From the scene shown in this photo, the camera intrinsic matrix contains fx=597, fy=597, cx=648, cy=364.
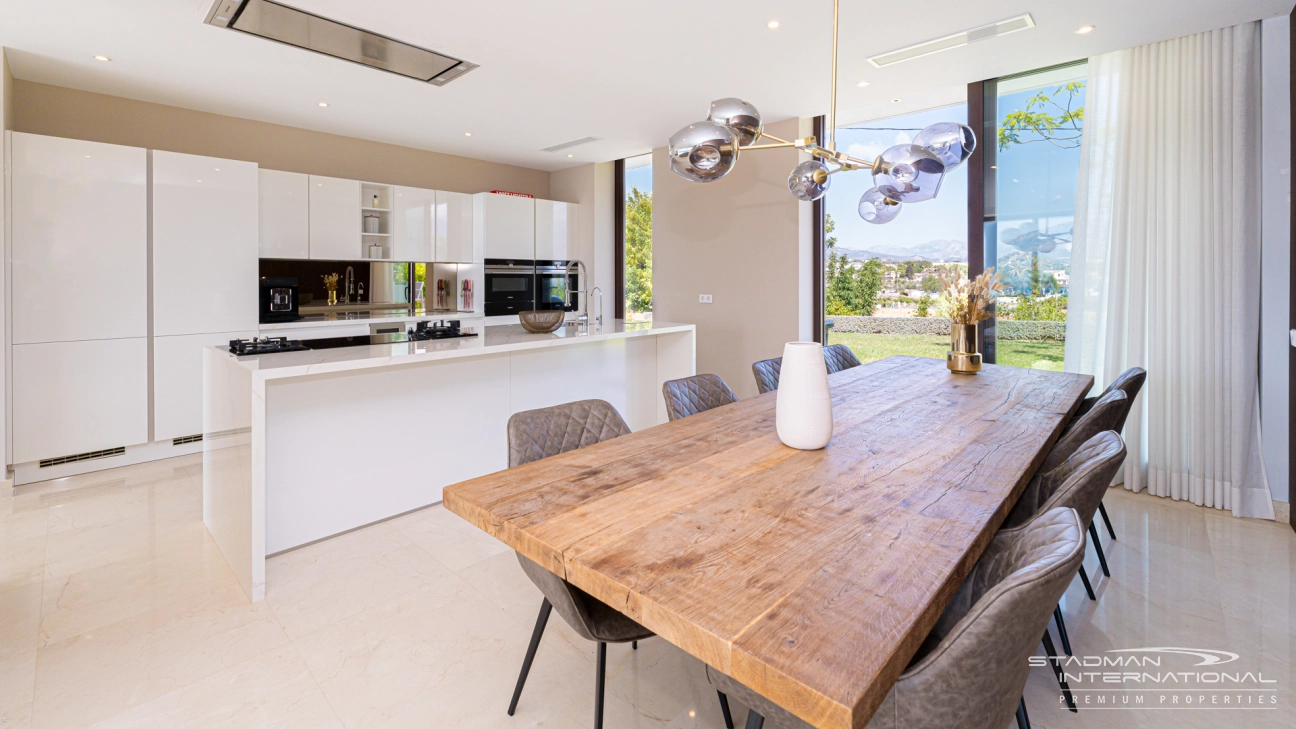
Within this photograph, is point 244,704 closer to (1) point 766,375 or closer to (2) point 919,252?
(1) point 766,375

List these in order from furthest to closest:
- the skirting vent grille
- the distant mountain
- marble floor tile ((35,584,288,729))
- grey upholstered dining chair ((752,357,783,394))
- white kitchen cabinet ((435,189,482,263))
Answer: white kitchen cabinet ((435,189,482,263)), the distant mountain, the skirting vent grille, grey upholstered dining chair ((752,357,783,394)), marble floor tile ((35,584,288,729))

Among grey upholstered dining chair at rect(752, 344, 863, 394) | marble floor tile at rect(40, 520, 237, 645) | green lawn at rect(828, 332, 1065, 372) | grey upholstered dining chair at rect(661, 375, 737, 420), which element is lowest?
marble floor tile at rect(40, 520, 237, 645)

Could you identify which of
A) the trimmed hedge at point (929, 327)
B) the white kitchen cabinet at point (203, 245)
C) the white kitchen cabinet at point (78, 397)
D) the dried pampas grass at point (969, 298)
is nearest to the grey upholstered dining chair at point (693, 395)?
the dried pampas grass at point (969, 298)

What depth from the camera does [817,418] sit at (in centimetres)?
167

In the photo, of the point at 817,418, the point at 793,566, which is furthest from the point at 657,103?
the point at 793,566

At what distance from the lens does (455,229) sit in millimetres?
5949

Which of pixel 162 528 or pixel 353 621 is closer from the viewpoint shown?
pixel 353 621

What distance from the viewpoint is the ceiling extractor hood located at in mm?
2932

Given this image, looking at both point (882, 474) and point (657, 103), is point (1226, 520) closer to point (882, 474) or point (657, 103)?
point (882, 474)

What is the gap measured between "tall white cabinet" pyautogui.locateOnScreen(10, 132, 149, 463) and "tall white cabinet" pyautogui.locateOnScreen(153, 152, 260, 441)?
9cm

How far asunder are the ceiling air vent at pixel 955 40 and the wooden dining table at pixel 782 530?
2.29 m

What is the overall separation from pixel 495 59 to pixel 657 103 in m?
1.32

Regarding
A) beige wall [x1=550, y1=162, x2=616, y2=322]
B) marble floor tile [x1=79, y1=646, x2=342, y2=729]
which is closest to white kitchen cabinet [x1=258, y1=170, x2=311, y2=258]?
beige wall [x1=550, y1=162, x2=616, y2=322]

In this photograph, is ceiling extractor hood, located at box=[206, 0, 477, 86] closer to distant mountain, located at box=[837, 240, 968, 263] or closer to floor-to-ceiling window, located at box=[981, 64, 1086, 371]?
distant mountain, located at box=[837, 240, 968, 263]
